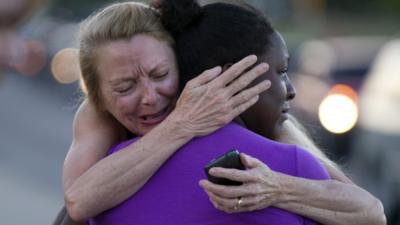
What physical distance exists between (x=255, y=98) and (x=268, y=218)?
1.21 ft

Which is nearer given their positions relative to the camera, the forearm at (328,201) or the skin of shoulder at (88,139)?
the forearm at (328,201)

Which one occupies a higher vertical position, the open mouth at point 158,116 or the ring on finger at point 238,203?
the open mouth at point 158,116

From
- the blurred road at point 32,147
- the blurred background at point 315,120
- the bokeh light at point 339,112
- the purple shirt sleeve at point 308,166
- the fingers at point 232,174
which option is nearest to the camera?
the fingers at point 232,174

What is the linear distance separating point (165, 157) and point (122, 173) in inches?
5.4

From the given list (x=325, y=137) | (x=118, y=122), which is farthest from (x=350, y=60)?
(x=118, y=122)

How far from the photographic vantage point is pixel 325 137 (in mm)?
11594

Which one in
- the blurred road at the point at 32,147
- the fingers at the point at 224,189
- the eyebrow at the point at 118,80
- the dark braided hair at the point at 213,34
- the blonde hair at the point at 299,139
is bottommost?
the blurred road at the point at 32,147

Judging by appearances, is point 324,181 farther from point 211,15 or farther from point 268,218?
point 211,15

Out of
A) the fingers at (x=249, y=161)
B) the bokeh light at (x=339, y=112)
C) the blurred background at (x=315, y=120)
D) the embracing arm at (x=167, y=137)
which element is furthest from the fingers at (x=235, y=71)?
the bokeh light at (x=339, y=112)

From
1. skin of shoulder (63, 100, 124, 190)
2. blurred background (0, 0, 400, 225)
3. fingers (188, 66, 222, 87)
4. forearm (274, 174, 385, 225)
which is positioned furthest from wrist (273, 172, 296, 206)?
blurred background (0, 0, 400, 225)

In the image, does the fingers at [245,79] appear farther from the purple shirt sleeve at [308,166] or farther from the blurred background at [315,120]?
the blurred background at [315,120]

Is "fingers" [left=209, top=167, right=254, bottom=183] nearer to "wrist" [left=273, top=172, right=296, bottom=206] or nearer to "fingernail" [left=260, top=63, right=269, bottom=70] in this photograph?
"wrist" [left=273, top=172, right=296, bottom=206]

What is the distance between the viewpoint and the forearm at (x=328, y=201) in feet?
10.5

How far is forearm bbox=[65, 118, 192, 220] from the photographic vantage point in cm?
328
